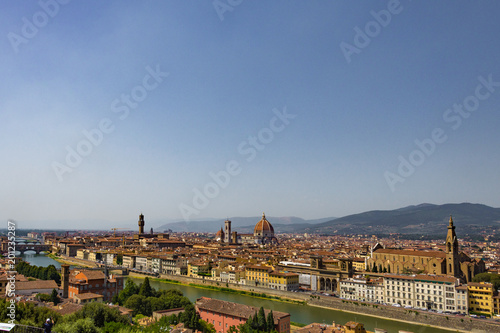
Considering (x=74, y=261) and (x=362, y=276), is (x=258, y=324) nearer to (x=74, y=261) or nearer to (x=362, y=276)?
(x=362, y=276)

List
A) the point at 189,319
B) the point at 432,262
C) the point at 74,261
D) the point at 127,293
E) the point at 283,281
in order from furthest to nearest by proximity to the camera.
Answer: the point at 74,261
the point at 432,262
the point at 283,281
the point at 127,293
the point at 189,319

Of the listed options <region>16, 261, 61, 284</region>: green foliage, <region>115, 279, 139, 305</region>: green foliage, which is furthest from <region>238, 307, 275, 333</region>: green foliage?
<region>16, 261, 61, 284</region>: green foliage

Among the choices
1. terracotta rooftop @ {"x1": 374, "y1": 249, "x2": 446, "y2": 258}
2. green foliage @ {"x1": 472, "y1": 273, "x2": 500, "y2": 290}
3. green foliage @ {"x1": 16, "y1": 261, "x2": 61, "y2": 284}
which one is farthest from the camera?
terracotta rooftop @ {"x1": 374, "y1": 249, "x2": 446, "y2": 258}

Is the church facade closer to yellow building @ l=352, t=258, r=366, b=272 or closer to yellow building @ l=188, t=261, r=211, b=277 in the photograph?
yellow building @ l=352, t=258, r=366, b=272

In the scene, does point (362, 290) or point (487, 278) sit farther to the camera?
point (487, 278)

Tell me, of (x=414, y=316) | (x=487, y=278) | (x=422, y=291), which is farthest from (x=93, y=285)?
(x=487, y=278)
